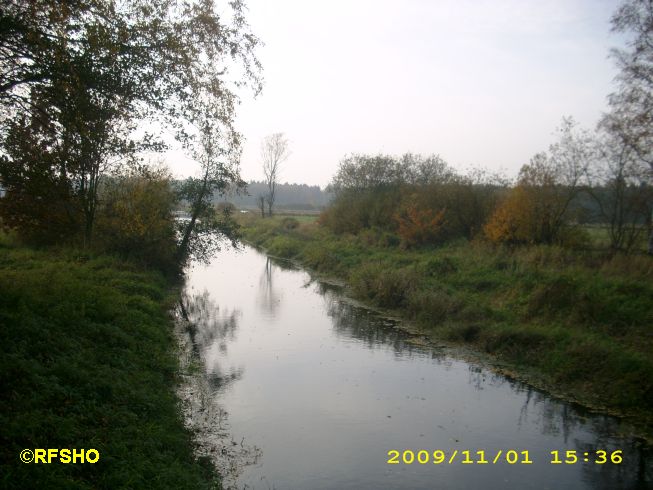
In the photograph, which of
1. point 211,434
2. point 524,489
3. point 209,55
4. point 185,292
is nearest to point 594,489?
point 524,489

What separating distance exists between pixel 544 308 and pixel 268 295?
12.2 meters

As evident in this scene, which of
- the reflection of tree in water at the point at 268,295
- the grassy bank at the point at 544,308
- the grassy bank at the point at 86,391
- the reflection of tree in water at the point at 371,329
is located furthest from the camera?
the reflection of tree in water at the point at 268,295

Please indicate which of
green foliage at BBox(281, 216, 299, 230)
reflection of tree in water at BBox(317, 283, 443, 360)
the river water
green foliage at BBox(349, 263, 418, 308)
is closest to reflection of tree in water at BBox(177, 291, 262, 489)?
the river water

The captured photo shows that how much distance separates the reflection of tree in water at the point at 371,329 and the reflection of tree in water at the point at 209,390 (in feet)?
12.0

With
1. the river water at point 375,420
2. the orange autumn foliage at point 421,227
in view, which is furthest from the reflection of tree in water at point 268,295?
the orange autumn foliage at point 421,227

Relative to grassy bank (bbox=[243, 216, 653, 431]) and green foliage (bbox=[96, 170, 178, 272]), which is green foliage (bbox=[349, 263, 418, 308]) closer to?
grassy bank (bbox=[243, 216, 653, 431])

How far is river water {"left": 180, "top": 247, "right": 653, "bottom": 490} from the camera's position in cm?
750

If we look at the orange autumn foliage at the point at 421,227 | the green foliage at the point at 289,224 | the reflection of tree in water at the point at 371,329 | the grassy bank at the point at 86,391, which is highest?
the orange autumn foliage at the point at 421,227

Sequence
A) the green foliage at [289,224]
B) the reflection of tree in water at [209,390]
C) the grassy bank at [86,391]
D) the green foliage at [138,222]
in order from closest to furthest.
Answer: the grassy bank at [86,391], the reflection of tree in water at [209,390], the green foliage at [138,222], the green foliage at [289,224]

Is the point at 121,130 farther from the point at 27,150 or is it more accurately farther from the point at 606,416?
the point at 606,416

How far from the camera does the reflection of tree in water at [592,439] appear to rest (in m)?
7.53

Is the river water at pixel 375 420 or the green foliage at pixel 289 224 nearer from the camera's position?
the river water at pixel 375 420

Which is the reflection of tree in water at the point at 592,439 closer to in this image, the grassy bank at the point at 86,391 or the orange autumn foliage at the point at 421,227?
the grassy bank at the point at 86,391

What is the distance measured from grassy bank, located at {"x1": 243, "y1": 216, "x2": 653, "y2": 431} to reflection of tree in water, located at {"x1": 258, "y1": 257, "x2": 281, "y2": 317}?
3551 millimetres
